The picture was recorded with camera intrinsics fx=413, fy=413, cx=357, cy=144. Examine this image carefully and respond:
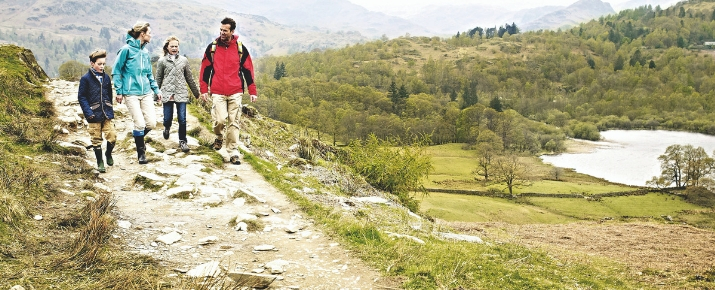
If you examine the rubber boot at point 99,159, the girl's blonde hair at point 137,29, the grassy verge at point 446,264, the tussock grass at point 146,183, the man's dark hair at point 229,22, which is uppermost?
the man's dark hair at point 229,22

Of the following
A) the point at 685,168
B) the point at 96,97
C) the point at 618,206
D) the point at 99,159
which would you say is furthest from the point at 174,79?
the point at 685,168

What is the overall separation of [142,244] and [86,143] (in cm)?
Result: 783

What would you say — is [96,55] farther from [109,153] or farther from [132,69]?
[109,153]

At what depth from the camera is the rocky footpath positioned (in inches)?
223

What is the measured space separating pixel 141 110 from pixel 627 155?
5693 inches

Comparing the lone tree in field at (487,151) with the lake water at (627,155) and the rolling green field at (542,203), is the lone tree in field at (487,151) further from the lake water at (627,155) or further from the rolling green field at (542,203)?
the lake water at (627,155)

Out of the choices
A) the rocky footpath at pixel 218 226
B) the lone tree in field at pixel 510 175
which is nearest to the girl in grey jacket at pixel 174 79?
the rocky footpath at pixel 218 226

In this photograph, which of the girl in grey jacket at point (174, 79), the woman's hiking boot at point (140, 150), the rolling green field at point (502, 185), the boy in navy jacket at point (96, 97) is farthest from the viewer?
the rolling green field at point (502, 185)

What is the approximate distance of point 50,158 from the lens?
9328 mm

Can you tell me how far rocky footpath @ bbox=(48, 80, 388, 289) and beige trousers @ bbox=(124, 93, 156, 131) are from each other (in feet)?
3.36

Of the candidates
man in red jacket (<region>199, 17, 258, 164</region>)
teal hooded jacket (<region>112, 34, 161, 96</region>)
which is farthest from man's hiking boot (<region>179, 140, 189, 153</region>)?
teal hooded jacket (<region>112, 34, 161, 96</region>)

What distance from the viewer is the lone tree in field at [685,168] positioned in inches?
3285

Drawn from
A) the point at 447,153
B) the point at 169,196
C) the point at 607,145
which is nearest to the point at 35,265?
the point at 169,196

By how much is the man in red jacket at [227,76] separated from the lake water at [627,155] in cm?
10371
